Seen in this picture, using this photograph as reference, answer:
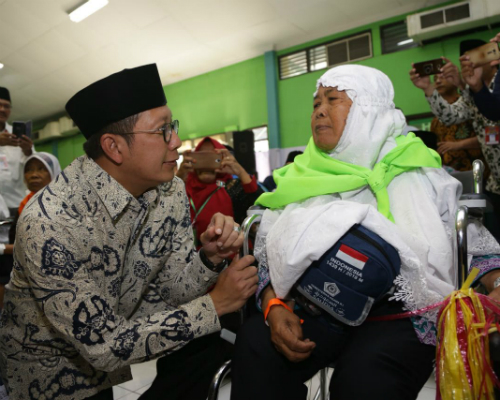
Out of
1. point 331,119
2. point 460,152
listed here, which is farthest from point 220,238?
point 460,152

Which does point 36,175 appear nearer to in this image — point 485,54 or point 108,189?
point 108,189

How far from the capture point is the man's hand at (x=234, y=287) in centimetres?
116

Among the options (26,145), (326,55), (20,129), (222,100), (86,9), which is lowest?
(26,145)

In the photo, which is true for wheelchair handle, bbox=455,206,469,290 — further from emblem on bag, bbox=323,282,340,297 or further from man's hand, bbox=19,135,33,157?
man's hand, bbox=19,135,33,157

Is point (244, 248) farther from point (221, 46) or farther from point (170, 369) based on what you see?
point (221, 46)

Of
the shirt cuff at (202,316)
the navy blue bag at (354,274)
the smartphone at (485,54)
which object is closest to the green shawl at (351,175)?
the navy blue bag at (354,274)

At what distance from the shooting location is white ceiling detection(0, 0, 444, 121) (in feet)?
18.5

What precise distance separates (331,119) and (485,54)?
1396mm

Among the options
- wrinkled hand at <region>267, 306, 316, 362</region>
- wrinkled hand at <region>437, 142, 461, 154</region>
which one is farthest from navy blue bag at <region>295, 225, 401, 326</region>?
wrinkled hand at <region>437, 142, 461, 154</region>

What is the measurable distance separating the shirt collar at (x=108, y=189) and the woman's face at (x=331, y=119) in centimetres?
71

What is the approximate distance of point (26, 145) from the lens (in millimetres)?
3088

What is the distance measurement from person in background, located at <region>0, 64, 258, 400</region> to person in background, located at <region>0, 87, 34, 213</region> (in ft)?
7.16

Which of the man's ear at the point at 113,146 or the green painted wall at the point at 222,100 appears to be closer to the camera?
the man's ear at the point at 113,146

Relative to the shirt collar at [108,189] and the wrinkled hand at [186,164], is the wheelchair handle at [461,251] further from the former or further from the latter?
the wrinkled hand at [186,164]
